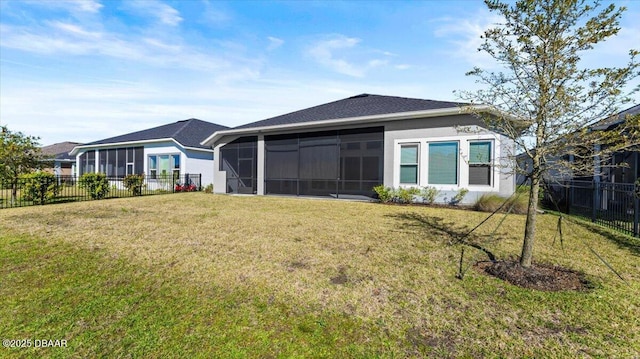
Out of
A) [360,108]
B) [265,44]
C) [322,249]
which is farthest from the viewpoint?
[360,108]

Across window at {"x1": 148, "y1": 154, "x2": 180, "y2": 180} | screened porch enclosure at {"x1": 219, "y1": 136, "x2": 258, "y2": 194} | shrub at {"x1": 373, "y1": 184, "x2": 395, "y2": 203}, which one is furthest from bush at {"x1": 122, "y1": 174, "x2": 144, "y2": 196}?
shrub at {"x1": 373, "y1": 184, "x2": 395, "y2": 203}

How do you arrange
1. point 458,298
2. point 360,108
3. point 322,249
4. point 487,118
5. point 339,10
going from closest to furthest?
point 458,298
point 487,118
point 322,249
point 339,10
point 360,108

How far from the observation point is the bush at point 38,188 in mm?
11688

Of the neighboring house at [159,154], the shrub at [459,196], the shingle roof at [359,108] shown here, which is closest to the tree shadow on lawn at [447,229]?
the shrub at [459,196]

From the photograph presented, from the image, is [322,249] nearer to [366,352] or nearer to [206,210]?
[366,352]

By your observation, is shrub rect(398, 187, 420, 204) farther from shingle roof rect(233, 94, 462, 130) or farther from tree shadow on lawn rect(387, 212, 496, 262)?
shingle roof rect(233, 94, 462, 130)

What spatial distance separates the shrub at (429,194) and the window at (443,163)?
36 cm

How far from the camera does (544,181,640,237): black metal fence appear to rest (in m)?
7.02

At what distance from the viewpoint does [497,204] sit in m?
9.46

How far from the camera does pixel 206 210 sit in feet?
34.2

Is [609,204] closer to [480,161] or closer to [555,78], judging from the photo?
[480,161]

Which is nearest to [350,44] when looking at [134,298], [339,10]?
[339,10]

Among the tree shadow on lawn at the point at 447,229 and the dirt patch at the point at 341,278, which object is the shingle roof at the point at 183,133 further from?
the dirt patch at the point at 341,278

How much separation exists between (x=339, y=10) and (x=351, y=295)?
10026 millimetres
